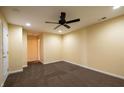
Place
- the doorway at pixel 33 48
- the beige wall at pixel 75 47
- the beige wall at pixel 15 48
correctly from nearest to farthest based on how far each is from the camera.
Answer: the beige wall at pixel 15 48, the beige wall at pixel 75 47, the doorway at pixel 33 48

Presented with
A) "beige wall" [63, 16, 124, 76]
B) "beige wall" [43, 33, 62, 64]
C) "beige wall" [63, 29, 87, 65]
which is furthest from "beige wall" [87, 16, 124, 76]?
"beige wall" [43, 33, 62, 64]

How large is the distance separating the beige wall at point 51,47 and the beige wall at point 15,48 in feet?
6.57

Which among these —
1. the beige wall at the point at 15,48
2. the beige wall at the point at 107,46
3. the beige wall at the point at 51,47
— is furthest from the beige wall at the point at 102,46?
the beige wall at the point at 15,48

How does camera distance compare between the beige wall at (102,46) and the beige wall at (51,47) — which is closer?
the beige wall at (102,46)

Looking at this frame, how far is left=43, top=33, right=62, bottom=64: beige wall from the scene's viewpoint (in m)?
6.10

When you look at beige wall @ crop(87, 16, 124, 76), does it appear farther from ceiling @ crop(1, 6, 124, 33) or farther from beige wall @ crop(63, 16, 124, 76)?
ceiling @ crop(1, 6, 124, 33)

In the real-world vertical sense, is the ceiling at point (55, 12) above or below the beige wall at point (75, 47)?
above

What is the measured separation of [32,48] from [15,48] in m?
3.47

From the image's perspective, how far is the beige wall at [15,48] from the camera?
4.02m

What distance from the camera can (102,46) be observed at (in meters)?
3.93

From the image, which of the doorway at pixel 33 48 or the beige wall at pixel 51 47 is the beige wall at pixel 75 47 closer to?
the beige wall at pixel 51 47

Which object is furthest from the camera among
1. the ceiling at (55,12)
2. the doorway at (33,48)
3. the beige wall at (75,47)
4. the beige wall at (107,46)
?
the doorway at (33,48)
